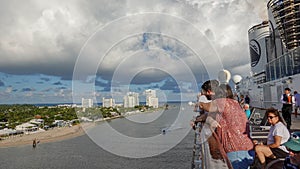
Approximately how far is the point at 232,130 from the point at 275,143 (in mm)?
861

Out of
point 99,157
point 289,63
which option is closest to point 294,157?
point 289,63

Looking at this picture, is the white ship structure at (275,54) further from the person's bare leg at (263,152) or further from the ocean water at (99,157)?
the person's bare leg at (263,152)

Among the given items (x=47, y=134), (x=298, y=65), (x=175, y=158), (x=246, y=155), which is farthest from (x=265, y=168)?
(x=47, y=134)

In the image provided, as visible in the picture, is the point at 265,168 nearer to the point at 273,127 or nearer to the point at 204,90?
the point at 273,127

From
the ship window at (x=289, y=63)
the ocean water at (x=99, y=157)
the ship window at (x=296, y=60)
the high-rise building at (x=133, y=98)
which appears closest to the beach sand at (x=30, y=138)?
the ocean water at (x=99, y=157)

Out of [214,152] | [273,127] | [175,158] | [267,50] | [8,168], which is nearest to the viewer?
[214,152]

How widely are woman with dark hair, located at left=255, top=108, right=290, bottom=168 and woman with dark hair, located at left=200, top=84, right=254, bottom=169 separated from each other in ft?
1.20

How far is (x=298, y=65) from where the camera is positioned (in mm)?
19734

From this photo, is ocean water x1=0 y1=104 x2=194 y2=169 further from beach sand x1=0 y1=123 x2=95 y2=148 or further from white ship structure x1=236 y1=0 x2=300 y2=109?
white ship structure x1=236 y1=0 x2=300 y2=109

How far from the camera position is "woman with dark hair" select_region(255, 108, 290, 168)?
3.40 meters

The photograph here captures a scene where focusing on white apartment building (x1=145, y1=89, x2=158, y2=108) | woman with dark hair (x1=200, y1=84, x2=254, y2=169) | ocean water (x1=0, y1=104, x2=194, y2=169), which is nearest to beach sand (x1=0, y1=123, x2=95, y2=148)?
ocean water (x1=0, y1=104, x2=194, y2=169)

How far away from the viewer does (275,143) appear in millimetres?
3543

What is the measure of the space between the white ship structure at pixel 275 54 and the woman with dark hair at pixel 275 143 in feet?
58.1

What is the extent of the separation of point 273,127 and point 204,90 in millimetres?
1110
